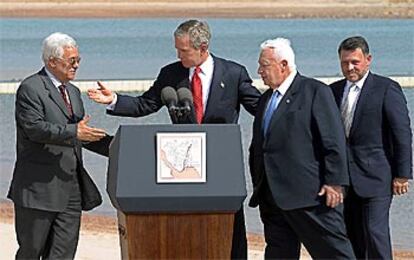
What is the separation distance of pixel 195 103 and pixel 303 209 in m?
0.74

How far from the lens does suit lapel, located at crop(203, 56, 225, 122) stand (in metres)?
5.80

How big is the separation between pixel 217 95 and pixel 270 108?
0.40 meters

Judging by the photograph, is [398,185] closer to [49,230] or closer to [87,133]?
[87,133]

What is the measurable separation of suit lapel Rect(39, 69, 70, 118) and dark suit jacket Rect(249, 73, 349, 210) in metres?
0.88

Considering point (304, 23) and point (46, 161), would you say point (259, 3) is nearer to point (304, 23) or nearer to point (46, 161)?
point (304, 23)

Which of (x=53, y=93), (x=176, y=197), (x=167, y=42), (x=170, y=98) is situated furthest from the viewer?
(x=167, y=42)

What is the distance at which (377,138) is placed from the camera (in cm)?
579

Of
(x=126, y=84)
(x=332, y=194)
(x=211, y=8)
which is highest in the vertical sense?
(x=211, y=8)

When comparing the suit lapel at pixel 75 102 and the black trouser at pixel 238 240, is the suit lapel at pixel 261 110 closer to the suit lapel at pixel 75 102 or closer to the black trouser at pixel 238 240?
the black trouser at pixel 238 240

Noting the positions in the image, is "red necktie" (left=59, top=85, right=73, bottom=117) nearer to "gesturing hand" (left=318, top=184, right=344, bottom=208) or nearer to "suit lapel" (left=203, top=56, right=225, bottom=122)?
"suit lapel" (left=203, top=56, right=225, bottom=122)

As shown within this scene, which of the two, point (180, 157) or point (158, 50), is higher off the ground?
point (158, 50)

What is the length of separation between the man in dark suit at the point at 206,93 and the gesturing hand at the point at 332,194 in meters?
0.47

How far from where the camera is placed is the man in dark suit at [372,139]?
5762 mm

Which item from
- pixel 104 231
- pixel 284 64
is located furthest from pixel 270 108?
pixel 104 231
